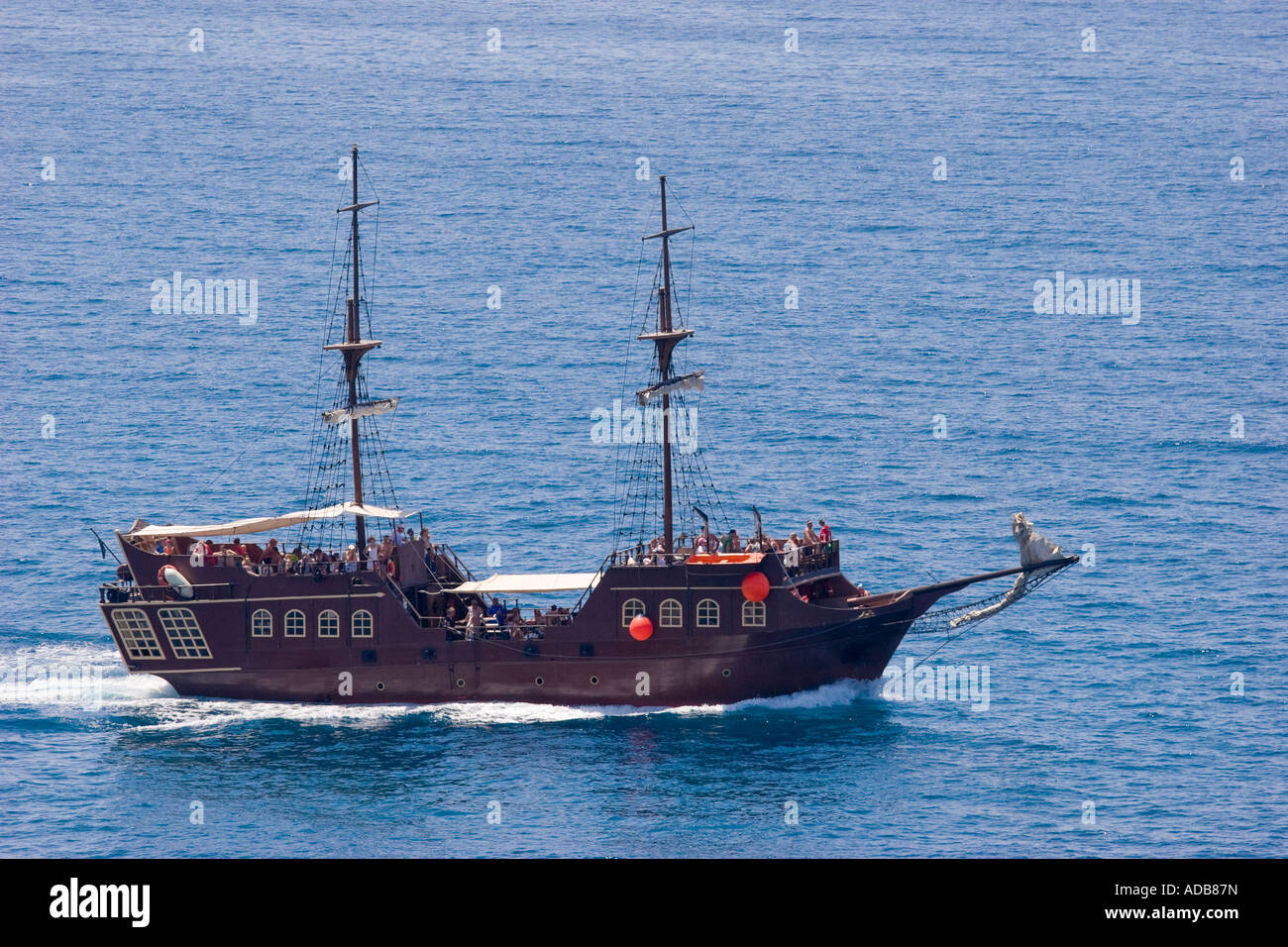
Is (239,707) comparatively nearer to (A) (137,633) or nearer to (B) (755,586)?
(A) (137,633)

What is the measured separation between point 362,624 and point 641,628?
9.41 metres

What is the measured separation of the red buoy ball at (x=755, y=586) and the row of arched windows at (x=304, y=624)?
40.9 feet

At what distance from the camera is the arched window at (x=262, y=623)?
224 feet

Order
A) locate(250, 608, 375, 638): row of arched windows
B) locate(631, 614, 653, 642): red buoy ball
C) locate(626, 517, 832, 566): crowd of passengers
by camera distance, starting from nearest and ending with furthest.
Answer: locate(631, 614, 653, 642): red buoy ball → locate(626, 517, 832, 566): crowd of passengers → locate(250, 608, 375, 638): row of arched windows

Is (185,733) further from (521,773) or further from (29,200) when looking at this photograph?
(29,200)

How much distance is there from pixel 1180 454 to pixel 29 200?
71.1 metres

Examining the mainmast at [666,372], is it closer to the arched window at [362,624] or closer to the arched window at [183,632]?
the arched window at [362,624]

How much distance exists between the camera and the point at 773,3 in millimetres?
164250

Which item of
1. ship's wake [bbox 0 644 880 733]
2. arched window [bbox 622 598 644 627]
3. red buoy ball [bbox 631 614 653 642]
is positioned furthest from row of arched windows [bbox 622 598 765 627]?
ship's wake [bbox 0 644 880 733]

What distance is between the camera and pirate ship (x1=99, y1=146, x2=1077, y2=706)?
215 ft

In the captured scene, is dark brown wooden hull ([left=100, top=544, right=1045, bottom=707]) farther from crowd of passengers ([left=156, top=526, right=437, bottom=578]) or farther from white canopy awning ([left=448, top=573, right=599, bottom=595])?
white canopy awning ([left=448, top=573, right=599, bottom=595])

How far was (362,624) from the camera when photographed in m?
67.5

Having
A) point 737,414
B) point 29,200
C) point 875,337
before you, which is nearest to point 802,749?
point 737,414

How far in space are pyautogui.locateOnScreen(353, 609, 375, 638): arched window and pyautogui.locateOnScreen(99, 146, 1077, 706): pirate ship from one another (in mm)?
32
